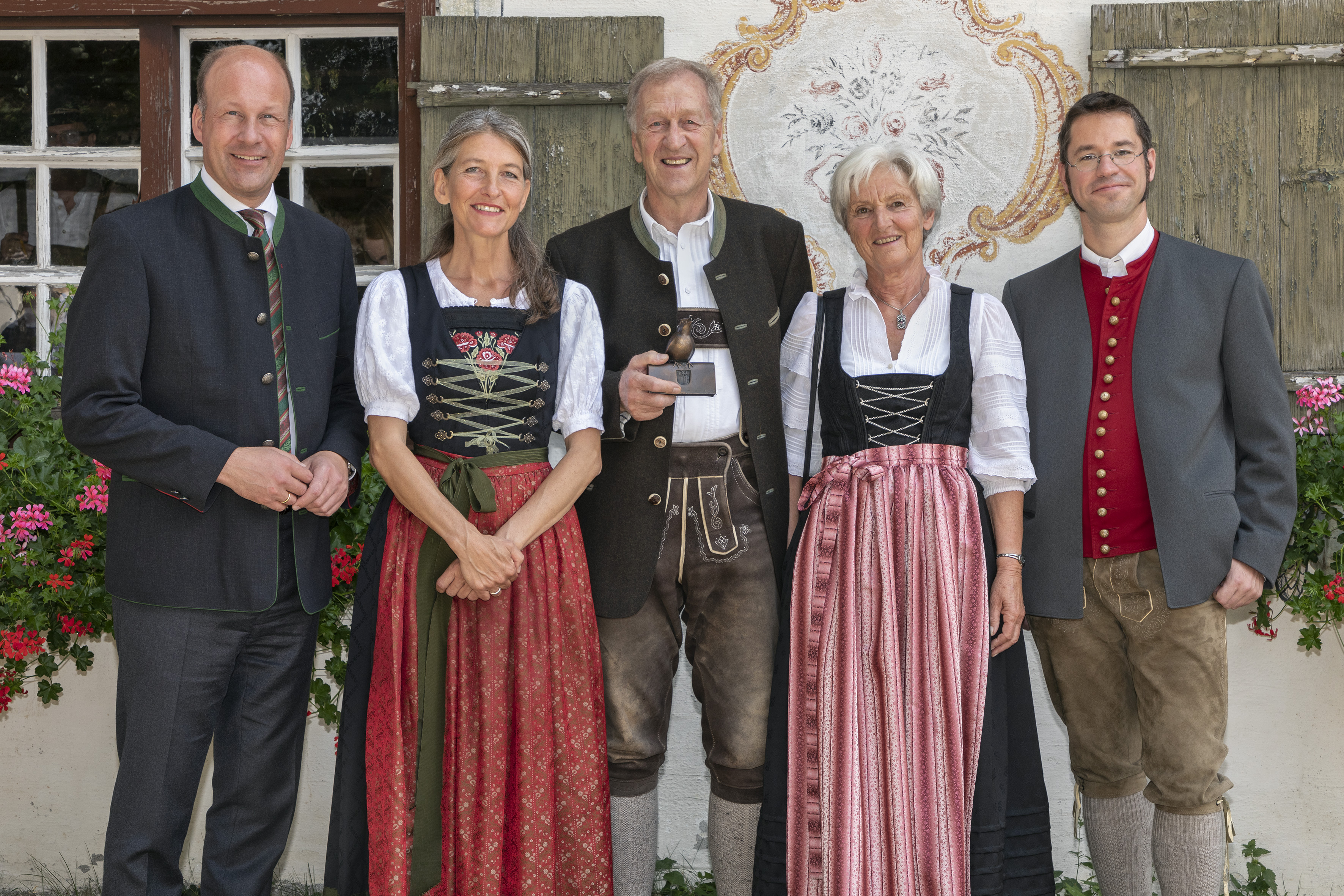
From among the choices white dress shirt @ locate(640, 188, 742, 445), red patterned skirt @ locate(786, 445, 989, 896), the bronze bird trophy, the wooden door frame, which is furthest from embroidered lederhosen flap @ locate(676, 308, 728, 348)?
the wooden door frame

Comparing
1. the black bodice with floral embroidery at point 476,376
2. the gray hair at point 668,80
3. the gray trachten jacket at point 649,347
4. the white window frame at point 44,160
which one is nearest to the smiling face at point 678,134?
the gray hair at point 668,80

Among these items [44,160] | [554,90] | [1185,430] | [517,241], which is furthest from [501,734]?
[44,160]

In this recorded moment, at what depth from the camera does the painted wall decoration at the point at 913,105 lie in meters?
3.31

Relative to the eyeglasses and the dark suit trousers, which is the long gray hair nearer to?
the dark suit trousers

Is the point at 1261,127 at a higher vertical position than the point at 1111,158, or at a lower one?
higher

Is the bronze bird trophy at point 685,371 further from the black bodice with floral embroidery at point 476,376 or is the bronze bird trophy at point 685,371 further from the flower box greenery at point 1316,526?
the flower box greenery at point 1316,526

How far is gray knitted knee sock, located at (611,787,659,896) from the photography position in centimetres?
253

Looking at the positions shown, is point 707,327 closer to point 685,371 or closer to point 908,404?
point 685,371

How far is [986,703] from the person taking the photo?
7.43 ft

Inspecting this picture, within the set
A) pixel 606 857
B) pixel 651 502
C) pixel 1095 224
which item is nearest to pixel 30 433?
pixel 651 502

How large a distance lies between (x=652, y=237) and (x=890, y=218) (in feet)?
1.85

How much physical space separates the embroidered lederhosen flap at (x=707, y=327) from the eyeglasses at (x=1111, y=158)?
945 millimetres

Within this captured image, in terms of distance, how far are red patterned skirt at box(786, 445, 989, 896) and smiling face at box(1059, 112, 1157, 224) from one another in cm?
72

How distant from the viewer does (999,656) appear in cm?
234
